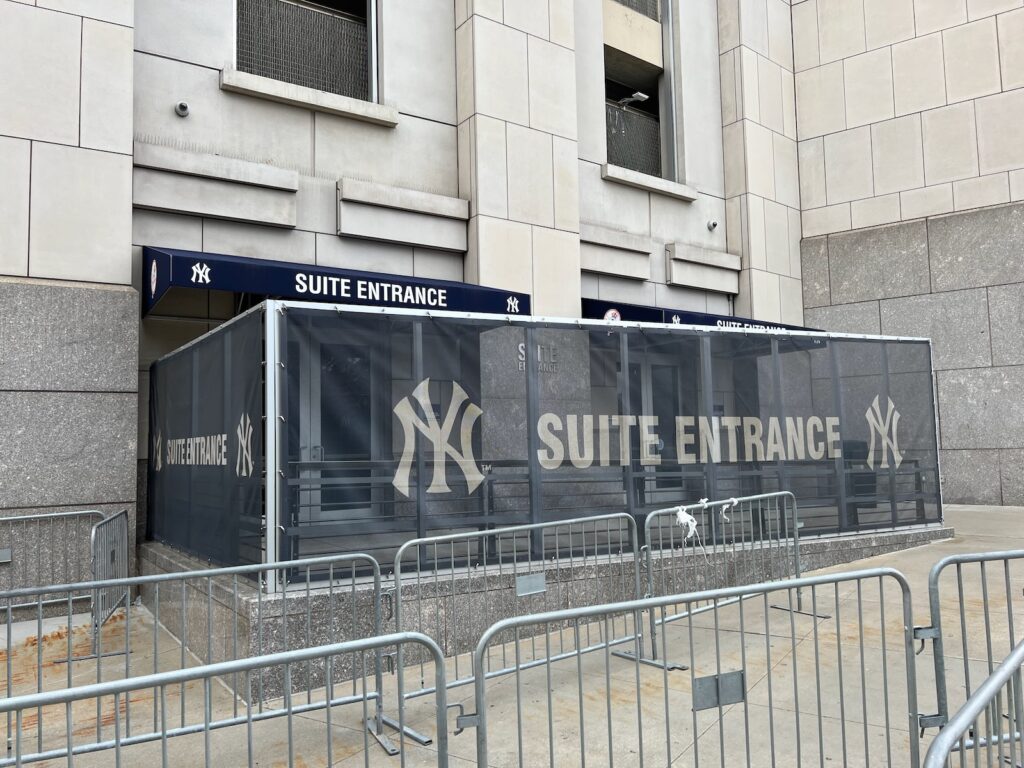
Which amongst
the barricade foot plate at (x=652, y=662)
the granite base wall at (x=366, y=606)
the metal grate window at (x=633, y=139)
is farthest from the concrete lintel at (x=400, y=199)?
the barricade foot plate at (x=652, y=662)

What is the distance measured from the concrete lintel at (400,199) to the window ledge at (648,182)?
133 inches

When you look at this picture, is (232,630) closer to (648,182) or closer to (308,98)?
(308,98)

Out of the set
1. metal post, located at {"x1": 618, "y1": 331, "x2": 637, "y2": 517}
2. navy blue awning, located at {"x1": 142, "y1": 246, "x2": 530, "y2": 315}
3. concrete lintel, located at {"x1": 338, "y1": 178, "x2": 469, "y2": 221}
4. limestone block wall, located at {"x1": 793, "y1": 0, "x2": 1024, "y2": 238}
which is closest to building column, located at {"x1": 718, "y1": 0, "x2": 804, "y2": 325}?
limestone block wall, located at {"x1": 793, "y1": 0, "x2": 1024, "y2": 238}

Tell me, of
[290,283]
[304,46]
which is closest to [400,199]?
[304,46]

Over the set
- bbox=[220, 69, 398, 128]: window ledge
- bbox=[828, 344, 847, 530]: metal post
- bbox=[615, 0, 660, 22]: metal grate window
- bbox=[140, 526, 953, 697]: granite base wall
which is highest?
bbox=[615, 0, 660, 22]: metal grate window

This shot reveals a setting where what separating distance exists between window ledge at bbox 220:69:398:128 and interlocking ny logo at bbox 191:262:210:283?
9.65 feet

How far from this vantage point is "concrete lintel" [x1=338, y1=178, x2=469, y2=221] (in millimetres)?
11125

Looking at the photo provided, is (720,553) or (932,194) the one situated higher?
(932,194)

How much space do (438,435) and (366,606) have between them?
1.57 meters

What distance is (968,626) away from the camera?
269 inches

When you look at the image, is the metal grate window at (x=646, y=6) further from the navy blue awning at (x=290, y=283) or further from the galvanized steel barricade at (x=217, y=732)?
the galvanized steel barricade at (x=217, y=732)

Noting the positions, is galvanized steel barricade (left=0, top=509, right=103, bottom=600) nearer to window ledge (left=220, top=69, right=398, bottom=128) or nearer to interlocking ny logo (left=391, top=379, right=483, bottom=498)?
interlocking ny logo (left=391, top=379, right=483, bottom=498)

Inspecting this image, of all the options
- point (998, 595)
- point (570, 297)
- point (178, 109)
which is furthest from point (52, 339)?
point (998, 595)

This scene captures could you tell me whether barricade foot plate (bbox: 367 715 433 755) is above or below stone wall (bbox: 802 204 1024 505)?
below
